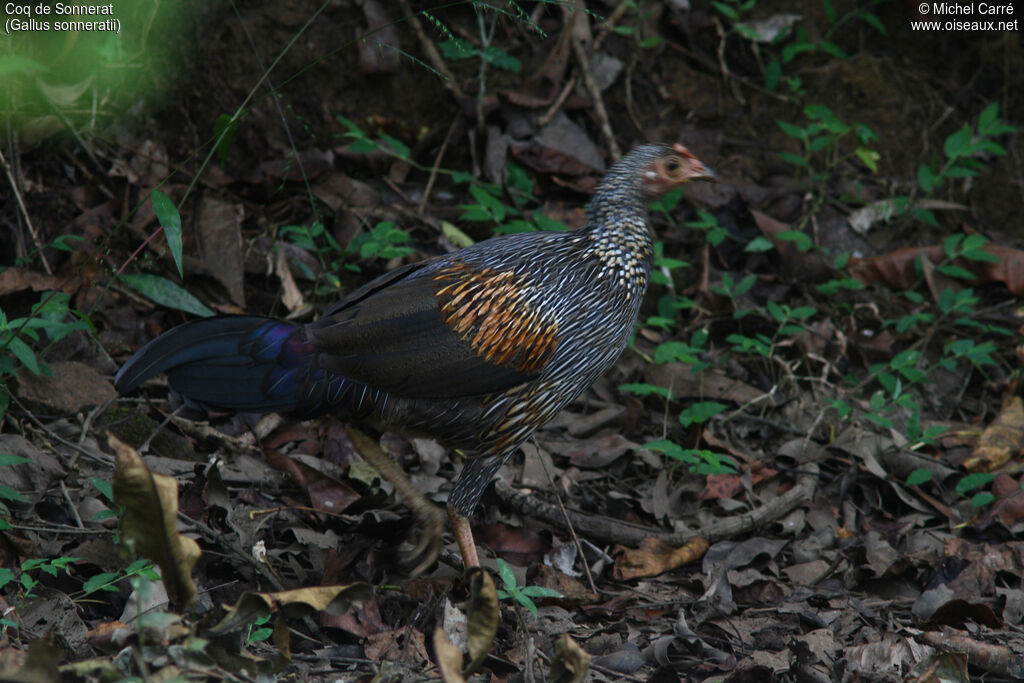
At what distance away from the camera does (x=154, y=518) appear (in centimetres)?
235

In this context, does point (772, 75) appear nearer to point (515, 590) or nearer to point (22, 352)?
point (515, 590)

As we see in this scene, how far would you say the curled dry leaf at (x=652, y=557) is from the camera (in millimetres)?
4133

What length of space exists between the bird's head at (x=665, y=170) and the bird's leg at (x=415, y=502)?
1.61m

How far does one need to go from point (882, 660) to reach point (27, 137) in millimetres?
4502

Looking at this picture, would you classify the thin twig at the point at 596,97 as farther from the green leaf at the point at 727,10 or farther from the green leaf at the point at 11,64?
the green leaf at the point at 11,64

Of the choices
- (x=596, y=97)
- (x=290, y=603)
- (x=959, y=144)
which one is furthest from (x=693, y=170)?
(x=290, y=603)

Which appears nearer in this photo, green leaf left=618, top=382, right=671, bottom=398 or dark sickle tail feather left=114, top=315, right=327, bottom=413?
dark sickle tail feather left=114, top=315, right=327, bottom=413

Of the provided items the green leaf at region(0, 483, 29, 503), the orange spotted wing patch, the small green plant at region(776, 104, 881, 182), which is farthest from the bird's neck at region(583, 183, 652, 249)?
the green leaf at region(0, 483, 29, 503)

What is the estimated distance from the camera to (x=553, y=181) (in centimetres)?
607

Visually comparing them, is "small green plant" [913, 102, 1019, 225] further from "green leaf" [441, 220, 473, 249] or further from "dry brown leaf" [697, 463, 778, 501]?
"green leaf" [441, 220, 473, 249]

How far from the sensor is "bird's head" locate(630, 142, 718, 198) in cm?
431

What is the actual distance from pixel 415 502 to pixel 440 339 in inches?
27.6

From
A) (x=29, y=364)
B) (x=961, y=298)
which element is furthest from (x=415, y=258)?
(x=961, y=298)

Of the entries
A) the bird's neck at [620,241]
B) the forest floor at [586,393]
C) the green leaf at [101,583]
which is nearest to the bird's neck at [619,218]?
the bird's neck at [620,241]
